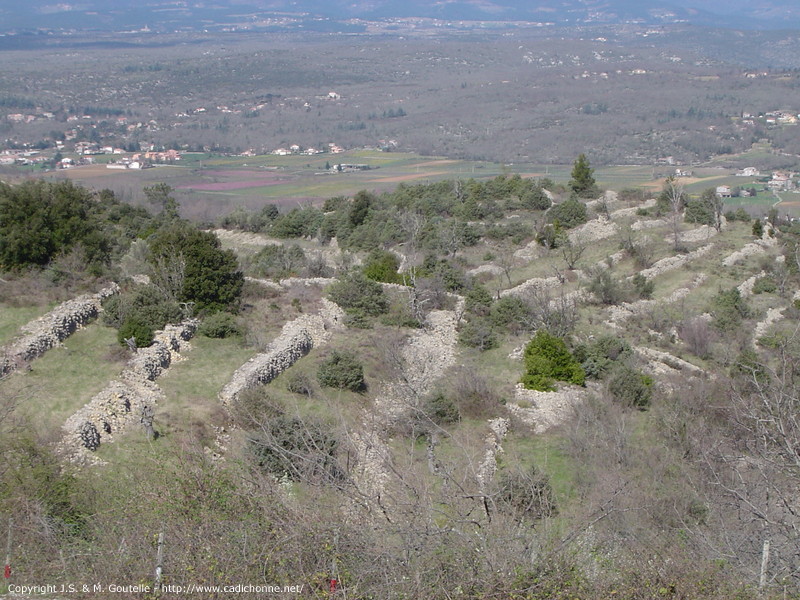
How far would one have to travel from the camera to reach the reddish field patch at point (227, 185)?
2640 inches

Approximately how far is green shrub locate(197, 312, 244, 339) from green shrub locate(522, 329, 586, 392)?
766 cm

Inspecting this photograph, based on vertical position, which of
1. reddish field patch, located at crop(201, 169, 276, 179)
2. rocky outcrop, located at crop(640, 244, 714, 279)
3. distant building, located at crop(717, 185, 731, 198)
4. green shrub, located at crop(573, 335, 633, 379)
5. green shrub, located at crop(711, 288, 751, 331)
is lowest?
reddish field patch, located at crop(201, 169, 276, 179)

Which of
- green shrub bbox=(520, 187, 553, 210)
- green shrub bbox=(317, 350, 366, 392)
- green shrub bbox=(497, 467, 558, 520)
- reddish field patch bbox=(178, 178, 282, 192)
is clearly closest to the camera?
green shrub bbox=(497, 467, 558, 520)

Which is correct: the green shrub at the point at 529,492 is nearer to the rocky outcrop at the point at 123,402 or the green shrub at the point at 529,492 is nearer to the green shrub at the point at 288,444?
the green shrub at the point at 288,444

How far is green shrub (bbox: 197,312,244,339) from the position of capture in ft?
69.5

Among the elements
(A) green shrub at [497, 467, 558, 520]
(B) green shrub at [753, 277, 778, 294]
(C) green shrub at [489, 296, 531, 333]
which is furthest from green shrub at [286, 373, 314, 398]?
(B) green shrub at [753, 277, 778, 294]

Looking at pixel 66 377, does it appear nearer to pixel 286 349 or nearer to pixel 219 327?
pixel 219 327

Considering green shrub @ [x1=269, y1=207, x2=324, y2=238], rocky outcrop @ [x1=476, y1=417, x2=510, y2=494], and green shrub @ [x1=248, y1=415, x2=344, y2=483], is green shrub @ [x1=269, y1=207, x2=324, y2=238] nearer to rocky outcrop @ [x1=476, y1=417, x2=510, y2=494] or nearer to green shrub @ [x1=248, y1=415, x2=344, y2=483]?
rocky outcrop @ [x1=476, y1=417, x2=510, y2=494]

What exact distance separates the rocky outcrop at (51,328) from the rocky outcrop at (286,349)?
427 cm

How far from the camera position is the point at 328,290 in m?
26.7

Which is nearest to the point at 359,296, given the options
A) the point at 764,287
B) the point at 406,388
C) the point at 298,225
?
the point at 406,388

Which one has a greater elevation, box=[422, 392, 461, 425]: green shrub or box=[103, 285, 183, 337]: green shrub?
box=[103, 285, 183, 337]: green shrub

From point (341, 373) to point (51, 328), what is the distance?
681 centimetres

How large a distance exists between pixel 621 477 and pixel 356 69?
150391mm
